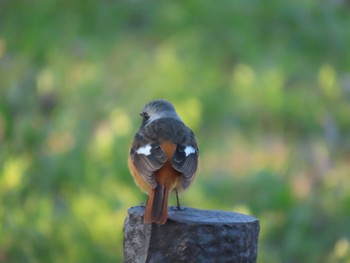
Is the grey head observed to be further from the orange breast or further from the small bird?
the orange breast

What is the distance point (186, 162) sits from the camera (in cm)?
261

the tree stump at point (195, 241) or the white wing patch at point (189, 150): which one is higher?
the white wing patch at point (189, 150)

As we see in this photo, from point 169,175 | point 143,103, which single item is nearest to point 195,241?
point 169,175

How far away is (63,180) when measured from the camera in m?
3.93

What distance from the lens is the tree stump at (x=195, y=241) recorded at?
80.3 inches

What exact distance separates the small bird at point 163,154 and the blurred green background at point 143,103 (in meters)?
0.88

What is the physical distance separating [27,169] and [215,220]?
1.92 m

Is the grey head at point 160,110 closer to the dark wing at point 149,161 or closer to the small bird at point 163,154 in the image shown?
the small bird at point 163,154

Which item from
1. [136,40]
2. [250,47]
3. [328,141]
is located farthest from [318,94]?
[136,40]

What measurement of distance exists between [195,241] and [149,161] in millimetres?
617

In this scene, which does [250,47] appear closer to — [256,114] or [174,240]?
[256,114]

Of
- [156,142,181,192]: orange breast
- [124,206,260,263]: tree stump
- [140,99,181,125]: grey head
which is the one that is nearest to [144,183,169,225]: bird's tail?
[124,206,260,263]: tree stump

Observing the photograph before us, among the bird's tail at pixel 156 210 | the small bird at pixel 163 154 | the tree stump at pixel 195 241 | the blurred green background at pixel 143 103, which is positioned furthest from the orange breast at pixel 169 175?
the blurred green background at pixel 143 103

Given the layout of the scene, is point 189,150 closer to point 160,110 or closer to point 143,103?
point 160,110
